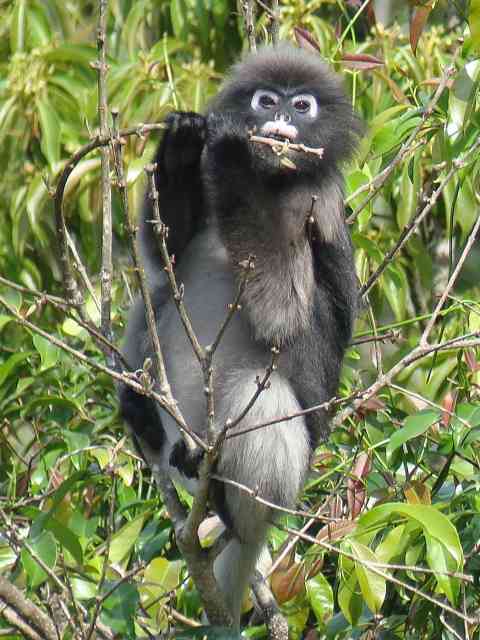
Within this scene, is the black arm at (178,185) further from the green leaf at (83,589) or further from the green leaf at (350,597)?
the green leaf at (350,597)

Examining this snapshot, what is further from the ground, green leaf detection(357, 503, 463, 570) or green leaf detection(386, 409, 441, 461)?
green leaf detection(386, 409, 441, 461)

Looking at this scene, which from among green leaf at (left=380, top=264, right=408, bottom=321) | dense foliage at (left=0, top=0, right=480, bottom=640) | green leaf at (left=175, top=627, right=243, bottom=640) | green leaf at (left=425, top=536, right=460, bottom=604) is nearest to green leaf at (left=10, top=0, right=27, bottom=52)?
dense foliage at (left=0, top=0, right=480, bottom=640)

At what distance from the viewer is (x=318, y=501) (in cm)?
355

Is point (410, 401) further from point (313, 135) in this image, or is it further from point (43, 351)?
point (43, 351)

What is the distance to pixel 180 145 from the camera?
3.05 meters

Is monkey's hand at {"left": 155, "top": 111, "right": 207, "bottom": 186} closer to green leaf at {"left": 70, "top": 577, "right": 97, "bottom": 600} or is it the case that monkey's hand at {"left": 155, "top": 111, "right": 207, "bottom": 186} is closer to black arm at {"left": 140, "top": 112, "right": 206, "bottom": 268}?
black arm at {"left": 140, "top": 112, "right": 206, "bottom": 268}

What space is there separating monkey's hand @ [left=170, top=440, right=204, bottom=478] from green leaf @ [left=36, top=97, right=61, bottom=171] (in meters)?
1.49

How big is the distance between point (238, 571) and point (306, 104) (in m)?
1.26

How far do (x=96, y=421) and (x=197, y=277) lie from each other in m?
0.60

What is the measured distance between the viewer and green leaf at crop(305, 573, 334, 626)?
9.75ft

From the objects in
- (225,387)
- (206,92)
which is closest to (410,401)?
(225,387)

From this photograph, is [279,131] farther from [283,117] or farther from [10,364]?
[10,364]

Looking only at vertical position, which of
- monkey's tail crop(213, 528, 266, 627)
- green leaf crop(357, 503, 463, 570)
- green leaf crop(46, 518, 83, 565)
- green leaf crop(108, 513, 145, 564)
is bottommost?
monkey's tail crop(213, 528, 266, 627)

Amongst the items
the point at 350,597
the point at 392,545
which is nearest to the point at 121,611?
the point at 350,597
